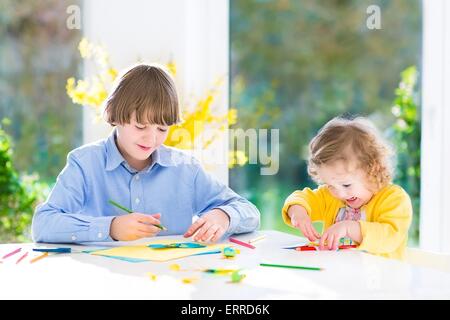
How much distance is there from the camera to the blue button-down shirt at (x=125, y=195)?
1.59 meters

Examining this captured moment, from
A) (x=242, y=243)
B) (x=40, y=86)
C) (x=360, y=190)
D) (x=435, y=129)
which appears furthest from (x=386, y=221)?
(x=40, y=86)

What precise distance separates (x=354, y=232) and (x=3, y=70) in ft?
6.94

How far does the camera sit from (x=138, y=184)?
184cm

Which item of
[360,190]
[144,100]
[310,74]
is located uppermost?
[310,74]

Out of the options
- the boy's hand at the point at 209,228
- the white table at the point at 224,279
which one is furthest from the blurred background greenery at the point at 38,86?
the white table at the point at 224,279

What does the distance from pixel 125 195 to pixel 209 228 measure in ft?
1.19

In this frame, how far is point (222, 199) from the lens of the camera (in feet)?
6.15

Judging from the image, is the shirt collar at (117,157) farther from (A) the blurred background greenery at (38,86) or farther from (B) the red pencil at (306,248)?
(A) the blurred background greenery at (38,86)

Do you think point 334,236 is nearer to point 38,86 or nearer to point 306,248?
point 306,248

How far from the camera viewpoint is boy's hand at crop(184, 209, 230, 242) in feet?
5.10

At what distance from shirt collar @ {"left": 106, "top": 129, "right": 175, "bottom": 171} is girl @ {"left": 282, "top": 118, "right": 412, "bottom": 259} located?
0.38 m

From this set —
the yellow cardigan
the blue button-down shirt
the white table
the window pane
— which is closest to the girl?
the yellow cardigan

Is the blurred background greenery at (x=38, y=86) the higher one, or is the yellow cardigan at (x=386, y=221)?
the blurred background greenery at (x=38, y=86)
